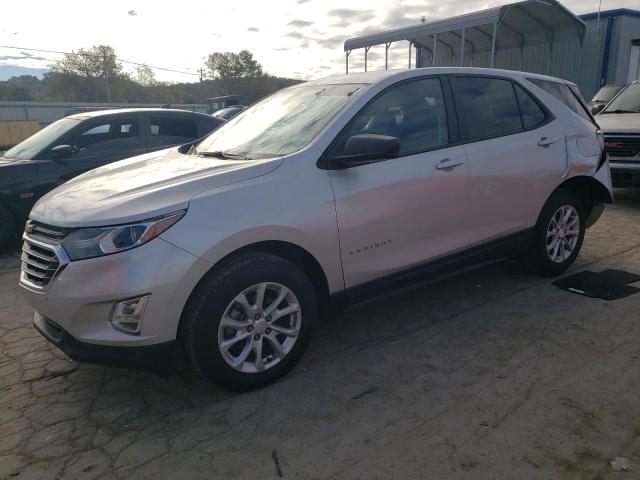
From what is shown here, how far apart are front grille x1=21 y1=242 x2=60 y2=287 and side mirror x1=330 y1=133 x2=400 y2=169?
1642 millimetres

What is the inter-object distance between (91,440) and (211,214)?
131cm

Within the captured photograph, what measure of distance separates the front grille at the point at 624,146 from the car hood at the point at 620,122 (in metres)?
0.11

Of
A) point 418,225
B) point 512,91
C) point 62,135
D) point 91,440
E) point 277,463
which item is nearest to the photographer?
point 277,463

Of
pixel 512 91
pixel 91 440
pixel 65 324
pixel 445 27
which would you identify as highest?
pixel 445 27

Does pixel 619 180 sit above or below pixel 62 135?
below

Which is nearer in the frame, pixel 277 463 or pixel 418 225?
pixel 277 463

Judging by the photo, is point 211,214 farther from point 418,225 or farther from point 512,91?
point 512,91

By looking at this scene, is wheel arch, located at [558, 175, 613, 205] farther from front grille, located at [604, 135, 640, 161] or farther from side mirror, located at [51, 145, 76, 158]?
side mirror, located at [51, 145, 76, 158]

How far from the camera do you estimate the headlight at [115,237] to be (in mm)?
2492

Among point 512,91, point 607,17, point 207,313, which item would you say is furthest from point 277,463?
point 607,17

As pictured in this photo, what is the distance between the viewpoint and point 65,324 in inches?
102

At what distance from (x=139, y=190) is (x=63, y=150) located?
12.7 ft

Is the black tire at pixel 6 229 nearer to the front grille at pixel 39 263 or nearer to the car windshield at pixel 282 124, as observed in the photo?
the car windshield at pixel 282 124

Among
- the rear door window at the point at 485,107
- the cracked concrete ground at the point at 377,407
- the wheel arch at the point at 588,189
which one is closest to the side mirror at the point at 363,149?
the rear door window at the point at 485,107
